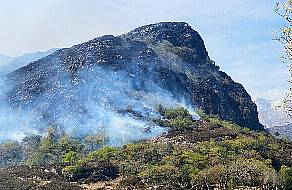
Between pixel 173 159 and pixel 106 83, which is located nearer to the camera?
pixel 173 159

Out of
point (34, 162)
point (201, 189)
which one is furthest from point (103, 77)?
point (201, 189)

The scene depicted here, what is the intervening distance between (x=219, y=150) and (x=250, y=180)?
22005mm

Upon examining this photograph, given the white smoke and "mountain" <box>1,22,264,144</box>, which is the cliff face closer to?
"mountain" <box>1,22,264,144</box>

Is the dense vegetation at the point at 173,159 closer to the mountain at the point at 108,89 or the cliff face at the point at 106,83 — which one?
the mountain at the point at 108,89

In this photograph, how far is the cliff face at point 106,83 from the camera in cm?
15175

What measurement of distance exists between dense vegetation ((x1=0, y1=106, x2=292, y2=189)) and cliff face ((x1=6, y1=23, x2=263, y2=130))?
58.7ft

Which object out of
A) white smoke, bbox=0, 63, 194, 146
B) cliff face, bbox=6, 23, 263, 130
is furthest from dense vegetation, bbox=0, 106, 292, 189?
cliff face, bbox=6, 23, 263, 130

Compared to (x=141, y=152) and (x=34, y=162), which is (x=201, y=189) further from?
(x=34, y=162)

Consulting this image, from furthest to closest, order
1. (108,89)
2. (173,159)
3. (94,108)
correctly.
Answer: (108,89) → (94,108) → (173,159)

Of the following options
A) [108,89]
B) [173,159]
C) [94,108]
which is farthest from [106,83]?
[173,159]

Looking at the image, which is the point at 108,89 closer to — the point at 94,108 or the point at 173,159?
the point at 94,108

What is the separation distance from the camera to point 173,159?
79688 mm

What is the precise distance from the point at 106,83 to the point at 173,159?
3367 inches

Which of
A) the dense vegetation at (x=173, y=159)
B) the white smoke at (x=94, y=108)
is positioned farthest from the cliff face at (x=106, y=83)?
the dense vegetation at (x=173, y=159)
